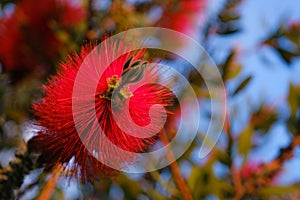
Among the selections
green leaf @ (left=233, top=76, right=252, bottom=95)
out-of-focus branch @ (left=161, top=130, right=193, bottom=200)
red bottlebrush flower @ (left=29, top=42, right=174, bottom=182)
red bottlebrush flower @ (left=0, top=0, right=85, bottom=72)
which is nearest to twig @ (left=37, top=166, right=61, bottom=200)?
red bottlebrush flower @ (left=29, top=42, right=174, bottom=182)

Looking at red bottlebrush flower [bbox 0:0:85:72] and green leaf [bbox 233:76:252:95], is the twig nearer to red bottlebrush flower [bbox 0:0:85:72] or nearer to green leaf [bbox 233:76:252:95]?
red bottlebrush flower [bbox 0:0:85:72]

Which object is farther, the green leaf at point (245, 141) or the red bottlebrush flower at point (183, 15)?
the red bottlebrush flower at point (183, 15)

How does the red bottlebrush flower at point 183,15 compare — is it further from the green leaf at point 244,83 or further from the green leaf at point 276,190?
the green leaf at point 276,190

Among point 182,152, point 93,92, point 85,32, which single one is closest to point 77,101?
point 93,92

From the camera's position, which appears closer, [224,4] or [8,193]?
[8,193]

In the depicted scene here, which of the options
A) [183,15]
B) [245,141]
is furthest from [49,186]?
[183,15]

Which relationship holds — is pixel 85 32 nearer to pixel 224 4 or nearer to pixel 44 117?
pixel 224 4

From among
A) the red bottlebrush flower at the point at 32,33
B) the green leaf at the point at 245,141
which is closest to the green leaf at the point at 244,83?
the green leaf at the point at 245,141

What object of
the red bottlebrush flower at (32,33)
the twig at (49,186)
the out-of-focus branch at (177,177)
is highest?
the red bottlebrush flower at (32,33)
